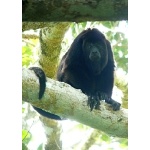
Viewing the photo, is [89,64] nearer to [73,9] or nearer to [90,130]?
[90,130]

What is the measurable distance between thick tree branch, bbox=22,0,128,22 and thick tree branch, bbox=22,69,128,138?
0.24m

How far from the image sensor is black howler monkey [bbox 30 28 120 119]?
2.31 metres

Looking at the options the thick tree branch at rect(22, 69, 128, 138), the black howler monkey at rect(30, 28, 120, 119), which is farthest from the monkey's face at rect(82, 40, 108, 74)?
the thick tree branch at rect(22, 69, 128, 138)

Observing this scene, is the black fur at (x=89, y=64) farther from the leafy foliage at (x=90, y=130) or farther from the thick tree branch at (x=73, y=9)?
the thick tree branch at (x=73, y=9)

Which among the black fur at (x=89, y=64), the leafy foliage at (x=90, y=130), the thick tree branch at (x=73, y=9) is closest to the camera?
the thick tree branch at (x=73, y=9)

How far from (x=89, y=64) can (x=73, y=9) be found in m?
0.93

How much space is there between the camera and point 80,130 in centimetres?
187

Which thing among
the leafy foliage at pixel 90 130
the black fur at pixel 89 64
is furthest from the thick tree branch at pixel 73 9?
the black fur at pixel 89 64

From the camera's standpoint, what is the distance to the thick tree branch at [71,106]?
1.52m

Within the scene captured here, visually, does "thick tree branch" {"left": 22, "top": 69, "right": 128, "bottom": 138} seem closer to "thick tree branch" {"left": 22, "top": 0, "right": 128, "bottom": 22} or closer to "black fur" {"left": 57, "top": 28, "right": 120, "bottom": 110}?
"thick tree branch" {"left": 22, "top": 0, "right": 128, "bottom": 22}

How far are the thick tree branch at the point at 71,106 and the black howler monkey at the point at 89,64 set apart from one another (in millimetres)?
630

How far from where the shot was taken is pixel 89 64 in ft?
7.92
